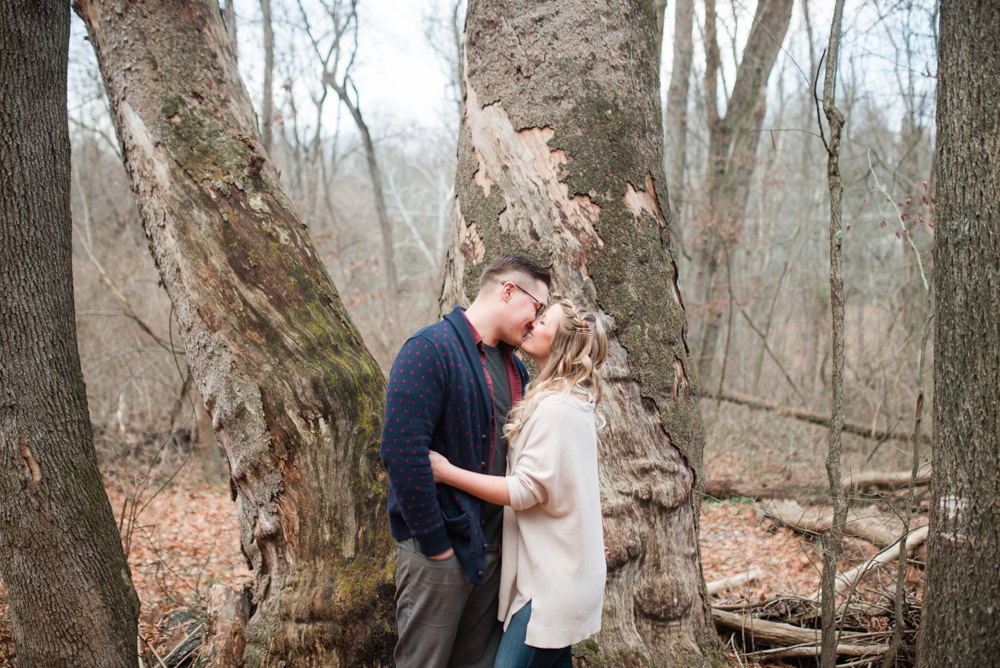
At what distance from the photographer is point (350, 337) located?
3469 mm

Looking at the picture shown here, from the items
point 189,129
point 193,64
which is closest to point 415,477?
point 189,129

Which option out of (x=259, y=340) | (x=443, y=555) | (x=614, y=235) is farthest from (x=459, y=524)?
(x=614, y=235)

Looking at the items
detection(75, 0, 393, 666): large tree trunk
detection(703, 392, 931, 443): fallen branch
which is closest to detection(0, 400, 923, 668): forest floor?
detection(703, 392, 931, 443): fallen branch

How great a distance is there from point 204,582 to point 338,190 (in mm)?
25816

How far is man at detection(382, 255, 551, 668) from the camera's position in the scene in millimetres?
2078

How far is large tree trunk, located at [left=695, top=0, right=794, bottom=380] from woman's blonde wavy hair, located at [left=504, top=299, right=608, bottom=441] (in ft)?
31.1

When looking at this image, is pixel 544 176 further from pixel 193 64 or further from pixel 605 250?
pixel 193 64

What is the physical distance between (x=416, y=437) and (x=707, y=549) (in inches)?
226

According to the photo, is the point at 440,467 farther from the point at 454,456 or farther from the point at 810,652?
the point at 810,652

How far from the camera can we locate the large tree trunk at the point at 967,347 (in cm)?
278

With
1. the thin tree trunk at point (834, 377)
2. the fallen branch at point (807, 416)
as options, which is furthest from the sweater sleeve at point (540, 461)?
the fallen branch at point (807, 416)

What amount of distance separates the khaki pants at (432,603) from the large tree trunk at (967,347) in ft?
7.26

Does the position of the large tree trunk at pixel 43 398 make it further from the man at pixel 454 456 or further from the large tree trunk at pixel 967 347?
the large tree trunk at pixel 967 347

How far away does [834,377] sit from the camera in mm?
3809
